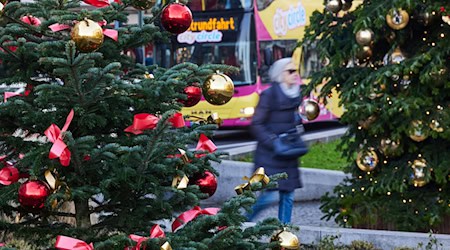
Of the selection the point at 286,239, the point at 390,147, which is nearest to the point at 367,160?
the point at 390,147

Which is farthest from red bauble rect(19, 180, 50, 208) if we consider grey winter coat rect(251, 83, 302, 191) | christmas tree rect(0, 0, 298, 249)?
grey winter coat rect(251, 83, 302, 191)

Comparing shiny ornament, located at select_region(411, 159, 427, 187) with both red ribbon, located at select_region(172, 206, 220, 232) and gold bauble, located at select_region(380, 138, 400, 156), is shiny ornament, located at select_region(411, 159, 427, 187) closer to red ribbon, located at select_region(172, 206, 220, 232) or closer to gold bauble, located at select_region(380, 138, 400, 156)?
gold bauble, located at select_region(380, 138, 400, 156)

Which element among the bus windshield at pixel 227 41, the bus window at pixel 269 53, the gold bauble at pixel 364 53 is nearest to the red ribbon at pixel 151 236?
the gold bauble at pixel 364 53

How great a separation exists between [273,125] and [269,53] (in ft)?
42.8

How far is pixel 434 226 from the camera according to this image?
26.8 ft

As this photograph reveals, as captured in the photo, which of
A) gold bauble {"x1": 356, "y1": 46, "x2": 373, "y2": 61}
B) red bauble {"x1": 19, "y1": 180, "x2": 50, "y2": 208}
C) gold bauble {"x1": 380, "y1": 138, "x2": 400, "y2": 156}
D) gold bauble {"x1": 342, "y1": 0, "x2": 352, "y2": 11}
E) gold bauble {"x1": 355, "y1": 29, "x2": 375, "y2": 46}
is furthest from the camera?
gold bauble {"x1": 342, "y1": 0, "x2": 352, "y2": 11}

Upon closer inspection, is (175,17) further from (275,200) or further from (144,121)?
(275,200)

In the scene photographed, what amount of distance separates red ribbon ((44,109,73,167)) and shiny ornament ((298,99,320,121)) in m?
5.42

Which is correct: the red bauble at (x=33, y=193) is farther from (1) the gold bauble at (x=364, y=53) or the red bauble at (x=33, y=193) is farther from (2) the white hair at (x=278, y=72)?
(1) the gold bauble at (x=364, y=53)

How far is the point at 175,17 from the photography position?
434 centimetres

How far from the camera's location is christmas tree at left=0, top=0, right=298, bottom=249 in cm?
399

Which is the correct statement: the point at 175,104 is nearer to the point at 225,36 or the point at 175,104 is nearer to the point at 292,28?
the point at 225,36

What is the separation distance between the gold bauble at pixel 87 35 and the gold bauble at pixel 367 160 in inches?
200

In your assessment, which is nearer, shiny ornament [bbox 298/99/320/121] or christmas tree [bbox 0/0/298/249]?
christmas tree [bbox 0/0/298/249]
